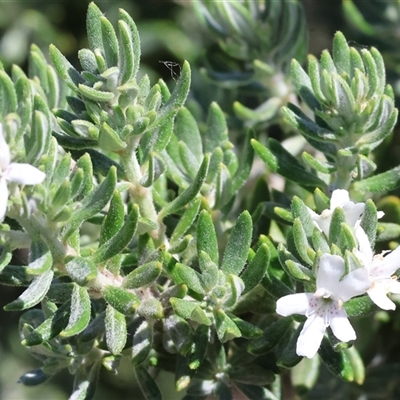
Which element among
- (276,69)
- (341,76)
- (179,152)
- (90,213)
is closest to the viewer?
(90,213)

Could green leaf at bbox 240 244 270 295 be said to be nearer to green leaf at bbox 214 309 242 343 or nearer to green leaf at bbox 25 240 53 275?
green leaf at bbox 214 309 242 343

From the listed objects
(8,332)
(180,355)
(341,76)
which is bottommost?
(8,332)

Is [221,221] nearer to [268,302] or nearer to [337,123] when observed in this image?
[268,302]

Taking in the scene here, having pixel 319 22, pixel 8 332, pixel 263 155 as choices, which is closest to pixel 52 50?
pixel 263 155

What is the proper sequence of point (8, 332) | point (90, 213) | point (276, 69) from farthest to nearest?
point (8, 332) → point (276, 69) → point (90, 213)

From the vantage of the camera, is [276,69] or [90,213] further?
[276,69]

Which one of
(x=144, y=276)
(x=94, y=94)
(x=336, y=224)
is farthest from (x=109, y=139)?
(x=336, y=224)

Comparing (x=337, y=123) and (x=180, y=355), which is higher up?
(x=337, y=123)

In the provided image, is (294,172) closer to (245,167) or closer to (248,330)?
(245,167)
